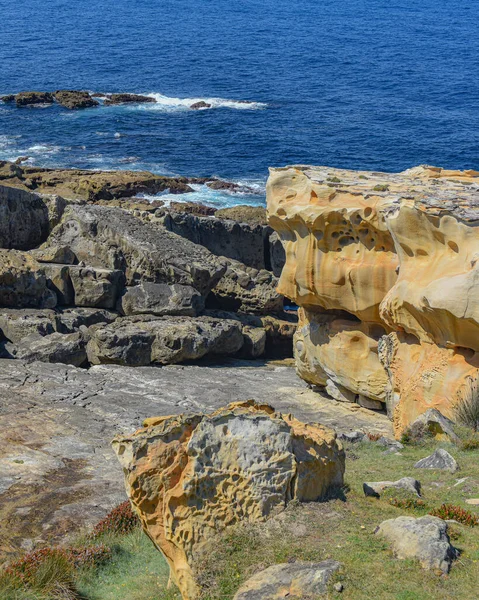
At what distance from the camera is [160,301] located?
29562mm

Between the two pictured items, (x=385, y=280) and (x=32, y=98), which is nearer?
(x=385, y=280)

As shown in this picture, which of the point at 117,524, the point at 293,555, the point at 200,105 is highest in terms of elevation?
the point at 293,555

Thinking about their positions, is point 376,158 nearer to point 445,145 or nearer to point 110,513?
point 445,145

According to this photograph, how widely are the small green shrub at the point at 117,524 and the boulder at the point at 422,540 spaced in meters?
4.81

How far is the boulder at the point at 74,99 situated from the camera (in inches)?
3297

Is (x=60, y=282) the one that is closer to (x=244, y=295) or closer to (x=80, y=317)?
(x=80, y=317)

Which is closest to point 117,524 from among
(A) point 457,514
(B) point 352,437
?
(A) point 457,514

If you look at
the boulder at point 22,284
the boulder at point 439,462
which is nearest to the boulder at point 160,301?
the boulder at point 22,284

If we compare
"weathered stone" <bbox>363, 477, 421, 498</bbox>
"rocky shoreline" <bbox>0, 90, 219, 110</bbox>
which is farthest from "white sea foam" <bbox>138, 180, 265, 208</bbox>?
"weathered stone" <bbox>363, 477, 421, 498</bbox>

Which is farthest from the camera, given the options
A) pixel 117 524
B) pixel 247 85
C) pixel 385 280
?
pixel 247 85

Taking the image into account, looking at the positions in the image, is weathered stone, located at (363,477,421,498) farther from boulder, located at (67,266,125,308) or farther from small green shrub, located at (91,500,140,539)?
boulder, located at (67,266,125,308)

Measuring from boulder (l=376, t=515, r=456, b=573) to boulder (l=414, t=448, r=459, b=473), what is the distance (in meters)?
4.41

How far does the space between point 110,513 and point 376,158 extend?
2096 inches

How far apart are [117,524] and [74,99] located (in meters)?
75.3
